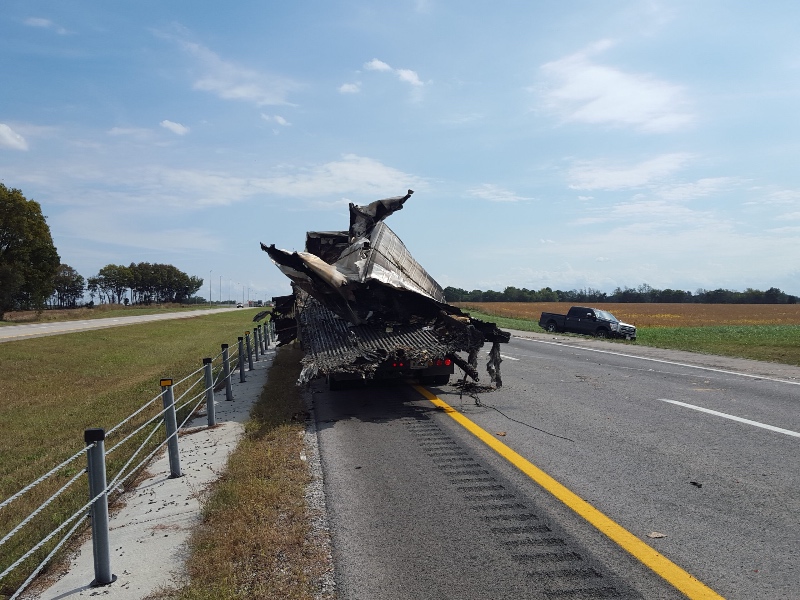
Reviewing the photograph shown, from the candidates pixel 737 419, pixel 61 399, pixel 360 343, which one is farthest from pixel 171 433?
pixel 61 399

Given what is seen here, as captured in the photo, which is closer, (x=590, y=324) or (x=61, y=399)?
(x=61, y=399)

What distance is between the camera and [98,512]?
4156 mm

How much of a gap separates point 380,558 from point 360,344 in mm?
5365

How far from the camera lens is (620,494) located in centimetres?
527

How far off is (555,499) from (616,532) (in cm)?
78

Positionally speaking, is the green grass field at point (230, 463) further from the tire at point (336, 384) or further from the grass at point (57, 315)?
the grass at point (57, 315)

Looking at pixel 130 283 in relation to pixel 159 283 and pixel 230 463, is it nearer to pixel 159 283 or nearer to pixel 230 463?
pixel 159 283

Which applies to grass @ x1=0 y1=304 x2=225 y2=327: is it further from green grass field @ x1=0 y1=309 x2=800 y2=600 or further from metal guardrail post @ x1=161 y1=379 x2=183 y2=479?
metal guardrail post @ x1=161 y1=379 x2=183 y2=479

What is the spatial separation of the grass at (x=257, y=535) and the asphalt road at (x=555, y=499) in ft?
0.91

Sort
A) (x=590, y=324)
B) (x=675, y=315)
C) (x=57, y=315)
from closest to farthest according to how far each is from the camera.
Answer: (x=590, y=324) < (x=57, y=315) < (x=675, y=315)


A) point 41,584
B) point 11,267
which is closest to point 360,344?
point 41,584

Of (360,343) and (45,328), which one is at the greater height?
(360,343)

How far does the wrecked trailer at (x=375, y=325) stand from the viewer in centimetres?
914

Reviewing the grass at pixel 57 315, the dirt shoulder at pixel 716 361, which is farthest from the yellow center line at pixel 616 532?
the grass at pixel 57 315
